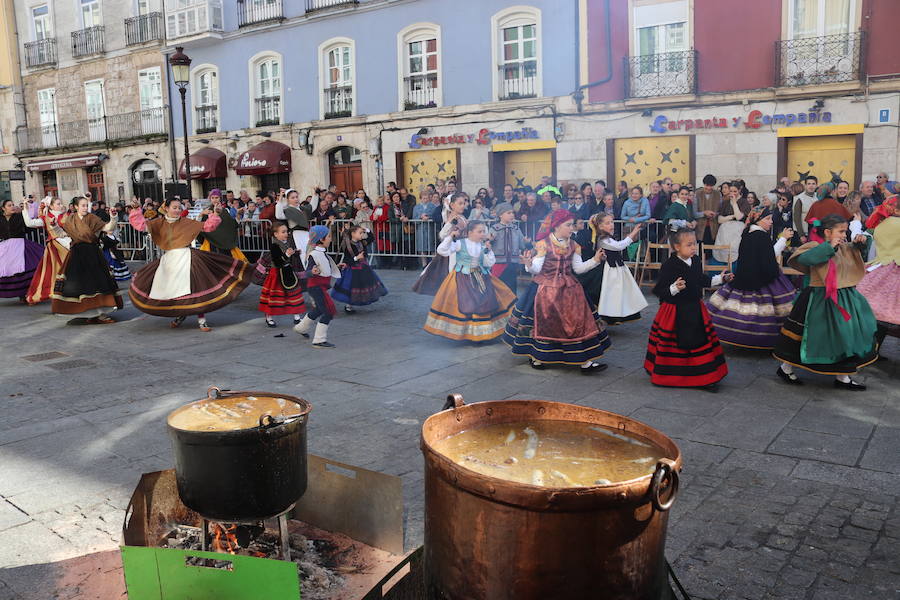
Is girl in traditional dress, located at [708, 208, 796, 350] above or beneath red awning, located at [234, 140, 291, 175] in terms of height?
beneath

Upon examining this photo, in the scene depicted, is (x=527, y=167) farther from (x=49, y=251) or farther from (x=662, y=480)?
(x=662, y=480)

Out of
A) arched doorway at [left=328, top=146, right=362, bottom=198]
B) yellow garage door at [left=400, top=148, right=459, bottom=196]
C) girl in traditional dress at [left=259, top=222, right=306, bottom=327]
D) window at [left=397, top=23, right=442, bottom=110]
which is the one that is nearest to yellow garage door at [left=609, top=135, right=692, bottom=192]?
yellow garage door at [left=400, top=148, right=459, bottom=196]

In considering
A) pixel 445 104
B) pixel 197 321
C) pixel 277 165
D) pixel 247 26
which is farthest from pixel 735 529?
pixel 247 26

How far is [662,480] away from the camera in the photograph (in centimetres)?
204

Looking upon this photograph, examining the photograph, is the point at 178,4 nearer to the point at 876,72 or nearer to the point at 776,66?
the point at 776,66

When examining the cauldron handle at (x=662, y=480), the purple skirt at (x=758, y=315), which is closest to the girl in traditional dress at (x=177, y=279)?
the purple skirt at (x=758, y=315)

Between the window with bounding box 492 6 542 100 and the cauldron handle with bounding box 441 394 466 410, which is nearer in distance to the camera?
the cauldron handle with bounding box 441 394 466 410

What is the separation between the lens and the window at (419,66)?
19828mm

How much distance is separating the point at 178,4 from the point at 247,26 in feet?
10.5

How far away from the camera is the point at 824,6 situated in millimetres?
15133

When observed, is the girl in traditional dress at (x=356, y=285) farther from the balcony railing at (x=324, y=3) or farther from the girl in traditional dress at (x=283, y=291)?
the balcony railing at (x=324, y=3)

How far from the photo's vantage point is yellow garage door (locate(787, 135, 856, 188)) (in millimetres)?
15188

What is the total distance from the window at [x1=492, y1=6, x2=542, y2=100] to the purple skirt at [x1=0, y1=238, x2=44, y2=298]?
11.0 meters

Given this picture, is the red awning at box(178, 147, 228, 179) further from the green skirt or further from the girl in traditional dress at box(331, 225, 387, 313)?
the green skirt
